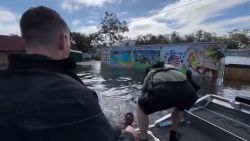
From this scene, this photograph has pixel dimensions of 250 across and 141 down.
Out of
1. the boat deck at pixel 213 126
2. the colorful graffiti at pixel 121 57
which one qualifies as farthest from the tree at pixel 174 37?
the boat deck at pixel 213 126

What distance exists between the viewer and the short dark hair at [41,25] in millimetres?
1390

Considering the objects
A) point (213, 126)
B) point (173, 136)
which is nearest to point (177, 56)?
point (213, 126)

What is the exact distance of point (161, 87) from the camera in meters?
3.92

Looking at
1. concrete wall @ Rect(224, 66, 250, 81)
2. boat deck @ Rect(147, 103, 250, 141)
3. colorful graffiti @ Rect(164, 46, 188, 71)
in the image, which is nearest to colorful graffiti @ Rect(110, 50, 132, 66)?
colorful graffiti @ Rect(164, 46, 188, 71)

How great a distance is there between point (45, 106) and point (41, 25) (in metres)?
0.50

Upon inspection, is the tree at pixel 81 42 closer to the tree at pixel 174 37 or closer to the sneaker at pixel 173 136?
the tree at pixel 174 37

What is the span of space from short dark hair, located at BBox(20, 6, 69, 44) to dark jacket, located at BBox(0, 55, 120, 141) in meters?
0.17

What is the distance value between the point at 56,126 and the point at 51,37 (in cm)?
50

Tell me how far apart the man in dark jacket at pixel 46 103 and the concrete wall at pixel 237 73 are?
19.0m

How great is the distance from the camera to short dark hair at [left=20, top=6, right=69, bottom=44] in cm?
139

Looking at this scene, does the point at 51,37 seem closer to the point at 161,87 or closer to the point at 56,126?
the point at 56,126

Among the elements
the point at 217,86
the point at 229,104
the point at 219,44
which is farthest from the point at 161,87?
the point at 219,44

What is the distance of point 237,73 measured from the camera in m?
18.8

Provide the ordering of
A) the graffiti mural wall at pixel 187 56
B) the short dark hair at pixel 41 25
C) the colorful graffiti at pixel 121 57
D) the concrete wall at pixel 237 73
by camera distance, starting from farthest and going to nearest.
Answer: the colorful graffiti at pixel 121 57
the concrete wall at pixel 237 73
the graffiti mural wall at pixel 187 56
the short dark hair at pixel 41 25
